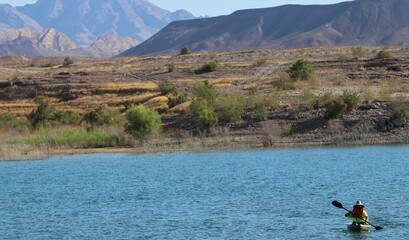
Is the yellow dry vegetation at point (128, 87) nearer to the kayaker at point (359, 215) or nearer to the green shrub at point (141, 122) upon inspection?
the green shrub at point (141, 122)

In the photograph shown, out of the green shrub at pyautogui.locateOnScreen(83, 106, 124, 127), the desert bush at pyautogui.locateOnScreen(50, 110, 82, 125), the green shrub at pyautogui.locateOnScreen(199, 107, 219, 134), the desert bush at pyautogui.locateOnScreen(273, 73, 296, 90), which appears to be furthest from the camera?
the desert bush at pyautogui.locateOnScreen(273, 73, 296, 90)

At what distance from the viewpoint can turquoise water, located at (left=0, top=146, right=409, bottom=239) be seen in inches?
1209

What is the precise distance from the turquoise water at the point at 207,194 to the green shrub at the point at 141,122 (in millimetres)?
5317

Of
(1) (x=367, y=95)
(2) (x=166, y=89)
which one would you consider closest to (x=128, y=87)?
(2) (x=166, y=89)

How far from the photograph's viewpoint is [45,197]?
40.7 metres

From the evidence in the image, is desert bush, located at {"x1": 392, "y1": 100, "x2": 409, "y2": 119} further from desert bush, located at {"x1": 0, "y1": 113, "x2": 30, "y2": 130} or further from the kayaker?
the kayaker

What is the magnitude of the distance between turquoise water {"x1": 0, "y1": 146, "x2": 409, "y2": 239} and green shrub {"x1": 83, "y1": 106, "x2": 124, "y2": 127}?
1195 cm

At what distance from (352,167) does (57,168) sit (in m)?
17.8

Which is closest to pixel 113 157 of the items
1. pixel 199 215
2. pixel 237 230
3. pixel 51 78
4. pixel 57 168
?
pixel 57 168

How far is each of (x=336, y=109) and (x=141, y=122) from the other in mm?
14198

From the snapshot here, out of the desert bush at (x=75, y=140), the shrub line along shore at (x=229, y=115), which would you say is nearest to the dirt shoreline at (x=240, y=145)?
the shrub line along shore at (x=229, y=115)

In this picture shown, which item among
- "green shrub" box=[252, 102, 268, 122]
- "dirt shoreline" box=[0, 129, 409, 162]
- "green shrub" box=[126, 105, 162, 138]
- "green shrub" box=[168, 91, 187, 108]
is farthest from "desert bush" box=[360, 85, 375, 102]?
"green shrub" box=[126, 105, 162, 138]

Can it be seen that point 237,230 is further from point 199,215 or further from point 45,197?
point 45,197

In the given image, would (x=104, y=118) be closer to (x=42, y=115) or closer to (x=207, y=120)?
(x=42, y=115)
